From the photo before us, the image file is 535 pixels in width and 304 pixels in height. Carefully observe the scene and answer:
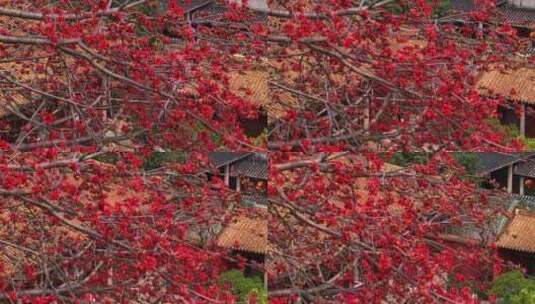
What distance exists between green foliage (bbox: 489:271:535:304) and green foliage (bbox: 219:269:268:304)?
115cm

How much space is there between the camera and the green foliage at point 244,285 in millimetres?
4602

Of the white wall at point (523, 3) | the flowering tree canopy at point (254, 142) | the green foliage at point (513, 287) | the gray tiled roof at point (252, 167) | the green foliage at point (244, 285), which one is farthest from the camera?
the green foliage at point (244, 285)

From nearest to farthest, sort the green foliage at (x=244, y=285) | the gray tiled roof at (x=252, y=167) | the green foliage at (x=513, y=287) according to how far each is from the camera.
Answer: the green foliage at (x=513, y=287), the gray tiled roof at (x=252, y=167), the green foliage at (x=244, y=285)

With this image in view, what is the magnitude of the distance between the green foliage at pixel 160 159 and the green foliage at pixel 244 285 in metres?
0.66

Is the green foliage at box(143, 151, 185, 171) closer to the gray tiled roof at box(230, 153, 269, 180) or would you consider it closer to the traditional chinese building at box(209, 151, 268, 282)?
the traditional chinese building at box(209, 151, 268, 282)

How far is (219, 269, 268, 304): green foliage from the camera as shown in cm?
460

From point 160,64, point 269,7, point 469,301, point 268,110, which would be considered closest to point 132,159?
point 160,64

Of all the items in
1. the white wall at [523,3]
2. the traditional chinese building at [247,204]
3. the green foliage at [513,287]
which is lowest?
the green foliage at [513,287]

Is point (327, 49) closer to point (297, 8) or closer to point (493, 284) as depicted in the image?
point (297, 8)

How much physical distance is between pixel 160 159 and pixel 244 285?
804 mm

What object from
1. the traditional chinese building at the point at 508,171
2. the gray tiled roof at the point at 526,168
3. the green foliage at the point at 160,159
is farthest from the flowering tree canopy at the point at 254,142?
the gray tiled roof at the point at 526,168

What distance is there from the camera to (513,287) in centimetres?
439

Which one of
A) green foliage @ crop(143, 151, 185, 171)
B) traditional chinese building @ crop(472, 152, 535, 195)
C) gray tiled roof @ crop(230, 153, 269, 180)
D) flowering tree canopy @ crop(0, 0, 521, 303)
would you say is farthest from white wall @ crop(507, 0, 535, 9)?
green foliage @ crop(143, 151, 185, 171)

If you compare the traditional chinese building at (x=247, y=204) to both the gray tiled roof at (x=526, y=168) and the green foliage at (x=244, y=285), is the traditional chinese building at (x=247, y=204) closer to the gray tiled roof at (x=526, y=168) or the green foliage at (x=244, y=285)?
the green foliage at (x=244, y=285)
